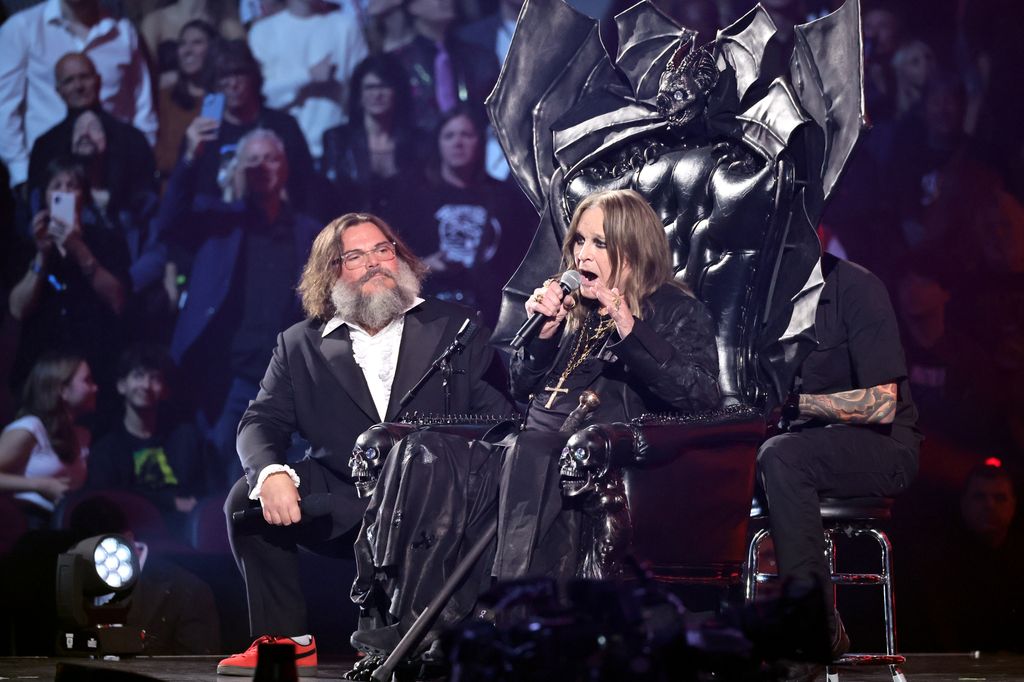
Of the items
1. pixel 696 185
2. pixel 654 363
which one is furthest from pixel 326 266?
pixel 654 363

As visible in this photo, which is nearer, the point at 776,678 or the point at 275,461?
the point at 776,678

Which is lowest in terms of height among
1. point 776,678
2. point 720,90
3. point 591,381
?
point 776,678

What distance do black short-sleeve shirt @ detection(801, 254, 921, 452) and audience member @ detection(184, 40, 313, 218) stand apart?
259 centimetres

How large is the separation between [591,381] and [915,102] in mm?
2639

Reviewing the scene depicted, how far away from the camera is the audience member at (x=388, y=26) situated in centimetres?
543

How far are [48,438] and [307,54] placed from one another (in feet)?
6.68

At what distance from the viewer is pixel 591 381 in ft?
A: 10.6

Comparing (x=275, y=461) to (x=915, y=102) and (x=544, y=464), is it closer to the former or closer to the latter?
(x=544, y=464)

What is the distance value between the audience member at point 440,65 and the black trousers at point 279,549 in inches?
93.5

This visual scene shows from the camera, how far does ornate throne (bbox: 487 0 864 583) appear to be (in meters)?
2.90

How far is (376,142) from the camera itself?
5352 mm

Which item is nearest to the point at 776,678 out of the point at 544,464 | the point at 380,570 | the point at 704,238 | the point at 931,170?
the point at 544,464

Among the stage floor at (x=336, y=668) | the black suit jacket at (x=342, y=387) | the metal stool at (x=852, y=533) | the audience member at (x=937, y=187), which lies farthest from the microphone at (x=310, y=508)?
the audience member at (x=937, y=187)

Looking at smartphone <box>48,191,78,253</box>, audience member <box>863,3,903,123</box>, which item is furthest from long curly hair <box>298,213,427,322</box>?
audience member <box>863,3,903,123</box>
